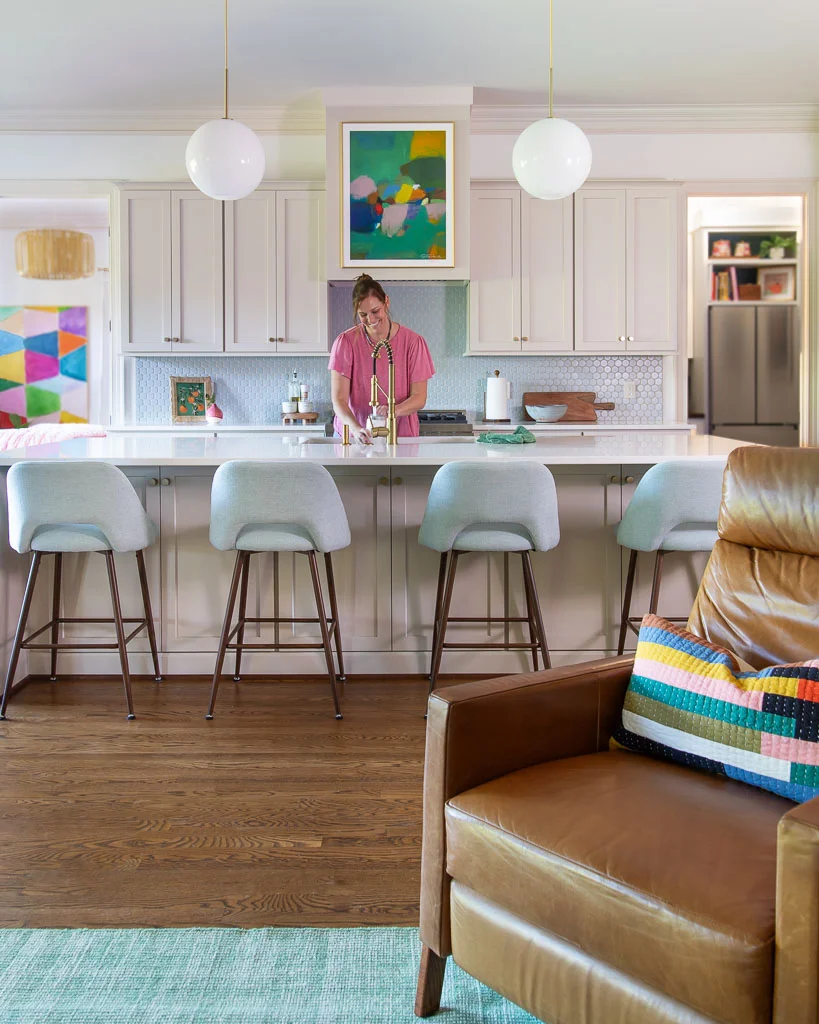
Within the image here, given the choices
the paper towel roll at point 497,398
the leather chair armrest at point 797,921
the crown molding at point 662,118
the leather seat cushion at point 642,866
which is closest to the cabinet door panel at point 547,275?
the paper towel roll at point 497,398

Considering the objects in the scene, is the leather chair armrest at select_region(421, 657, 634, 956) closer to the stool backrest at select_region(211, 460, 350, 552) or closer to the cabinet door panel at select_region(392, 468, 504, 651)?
the stool backrest at select_region(211, 460, 350, 552)

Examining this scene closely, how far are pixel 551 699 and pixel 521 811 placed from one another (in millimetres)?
276

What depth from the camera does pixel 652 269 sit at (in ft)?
19.1

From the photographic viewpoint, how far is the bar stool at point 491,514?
3.07 m

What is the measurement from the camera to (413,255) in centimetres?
556

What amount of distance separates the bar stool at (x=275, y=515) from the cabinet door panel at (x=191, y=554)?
0.34 m

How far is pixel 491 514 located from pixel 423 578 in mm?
602

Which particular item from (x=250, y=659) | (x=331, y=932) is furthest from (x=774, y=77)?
(x=331, y=932)

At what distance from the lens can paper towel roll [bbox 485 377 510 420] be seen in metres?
5.94

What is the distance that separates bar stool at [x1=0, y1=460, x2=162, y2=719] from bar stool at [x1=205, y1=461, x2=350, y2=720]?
30cm

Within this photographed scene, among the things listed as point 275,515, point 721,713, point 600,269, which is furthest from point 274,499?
point 600,269

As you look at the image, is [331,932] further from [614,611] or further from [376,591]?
[614,611]

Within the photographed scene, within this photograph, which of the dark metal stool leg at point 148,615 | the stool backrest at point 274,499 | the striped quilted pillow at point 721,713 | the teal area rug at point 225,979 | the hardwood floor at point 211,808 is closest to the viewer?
the striped quilted pillow at point 721,713

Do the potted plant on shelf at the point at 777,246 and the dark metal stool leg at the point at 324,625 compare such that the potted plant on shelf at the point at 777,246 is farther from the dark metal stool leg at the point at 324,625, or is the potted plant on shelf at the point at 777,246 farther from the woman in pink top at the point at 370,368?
the dark metal stool leg at the point at 324,625
